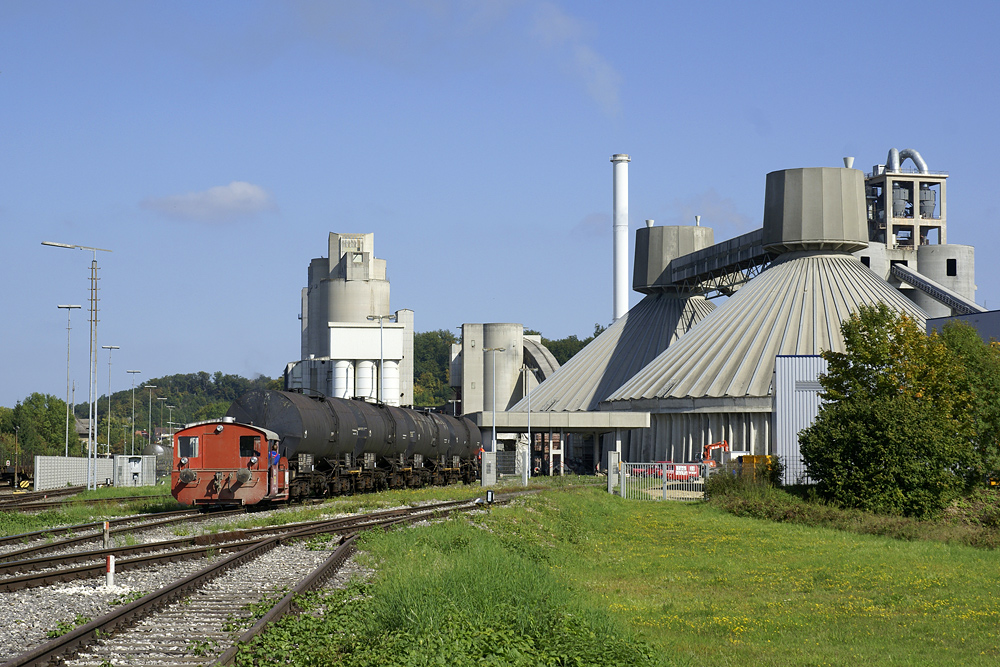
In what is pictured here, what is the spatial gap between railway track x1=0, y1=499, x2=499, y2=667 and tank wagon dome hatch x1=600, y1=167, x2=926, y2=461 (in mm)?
53821

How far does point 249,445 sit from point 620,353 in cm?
7435

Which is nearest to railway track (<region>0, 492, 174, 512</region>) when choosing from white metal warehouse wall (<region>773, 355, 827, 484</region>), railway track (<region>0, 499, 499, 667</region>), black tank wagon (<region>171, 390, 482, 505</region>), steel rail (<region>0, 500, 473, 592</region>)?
black tank wagon (<region>171, 390, 482, 505</region>)

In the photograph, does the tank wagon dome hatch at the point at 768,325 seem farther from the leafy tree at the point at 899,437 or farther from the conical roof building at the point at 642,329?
the leafy tree at the point at 899,437

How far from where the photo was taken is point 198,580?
52.8 ft

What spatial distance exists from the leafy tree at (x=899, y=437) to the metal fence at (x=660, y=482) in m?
7.22

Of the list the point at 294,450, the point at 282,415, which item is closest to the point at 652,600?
the point at 294,450

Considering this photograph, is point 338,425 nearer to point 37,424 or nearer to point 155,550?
point 155,550

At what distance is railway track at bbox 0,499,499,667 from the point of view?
36.8ft

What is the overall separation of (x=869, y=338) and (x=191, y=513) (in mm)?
26233

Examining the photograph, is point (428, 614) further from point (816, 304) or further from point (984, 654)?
point (816, 304)

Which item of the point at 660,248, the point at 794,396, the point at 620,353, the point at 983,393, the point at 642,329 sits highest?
the point at 660,248

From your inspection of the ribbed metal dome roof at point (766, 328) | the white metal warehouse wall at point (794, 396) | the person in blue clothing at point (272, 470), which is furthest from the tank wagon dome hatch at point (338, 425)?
the ribbed metal dome roof at point (766, 328)

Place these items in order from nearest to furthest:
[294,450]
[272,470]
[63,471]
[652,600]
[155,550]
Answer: [652,600]
[155,550]
[272,470]
[294,450]
[63,471]

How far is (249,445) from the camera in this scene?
31719 millimetres
